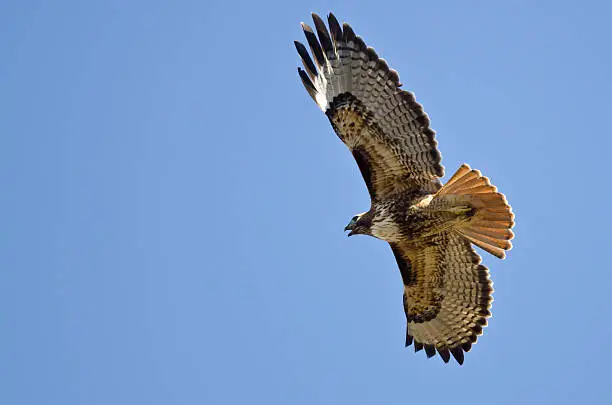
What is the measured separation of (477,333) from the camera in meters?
11.2

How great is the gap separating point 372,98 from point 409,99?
399 millimetres

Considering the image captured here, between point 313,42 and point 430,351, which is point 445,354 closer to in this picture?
point 430,351

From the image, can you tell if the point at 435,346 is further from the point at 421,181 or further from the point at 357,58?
the point at 357,58

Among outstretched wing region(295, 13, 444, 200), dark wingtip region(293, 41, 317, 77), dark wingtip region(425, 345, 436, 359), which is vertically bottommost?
dark wingtip region(425, 345, 436, 359)

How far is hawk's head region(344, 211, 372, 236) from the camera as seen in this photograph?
1038 centimetres

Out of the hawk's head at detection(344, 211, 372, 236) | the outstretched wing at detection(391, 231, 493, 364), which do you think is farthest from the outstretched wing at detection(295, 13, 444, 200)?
the outstretched wing at detection(391, 231, 493, 364)

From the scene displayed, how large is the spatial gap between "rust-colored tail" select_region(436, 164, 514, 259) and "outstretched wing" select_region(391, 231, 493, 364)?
45 cm

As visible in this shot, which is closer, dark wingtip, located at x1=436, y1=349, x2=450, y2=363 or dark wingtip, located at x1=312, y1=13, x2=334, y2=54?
dark wingtip, located at x1=312, y1=13, x2=334, y2=54

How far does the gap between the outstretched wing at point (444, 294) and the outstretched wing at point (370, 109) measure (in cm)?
96

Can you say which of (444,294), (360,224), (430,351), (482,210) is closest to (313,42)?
(360,224)

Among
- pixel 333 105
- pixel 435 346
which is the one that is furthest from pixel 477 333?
pixel 333 105

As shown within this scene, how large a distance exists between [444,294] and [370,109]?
2457 mm

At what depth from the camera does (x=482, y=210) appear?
32.9 ft

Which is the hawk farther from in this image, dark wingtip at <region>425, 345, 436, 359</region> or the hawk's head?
dark wingtip at <region>425, 345, 436, 359</region>
